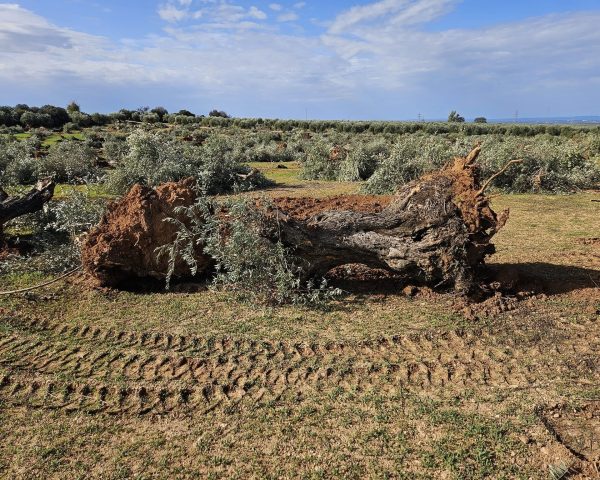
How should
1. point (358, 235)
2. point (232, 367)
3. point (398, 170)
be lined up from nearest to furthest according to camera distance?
point (232, 367) → point (358, 235) → point (398, 170)

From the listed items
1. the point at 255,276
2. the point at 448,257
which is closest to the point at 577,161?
the point at 448,257

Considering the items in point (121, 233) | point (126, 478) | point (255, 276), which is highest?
point (121, 233)

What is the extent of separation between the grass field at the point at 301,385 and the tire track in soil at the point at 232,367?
0.02 metres

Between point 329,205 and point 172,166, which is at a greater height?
point 172,166

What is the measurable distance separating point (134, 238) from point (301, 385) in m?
3.25

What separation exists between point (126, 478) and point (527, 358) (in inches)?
146

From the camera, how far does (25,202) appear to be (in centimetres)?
845

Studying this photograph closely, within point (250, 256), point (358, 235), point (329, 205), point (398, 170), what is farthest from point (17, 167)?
point (358, 235)

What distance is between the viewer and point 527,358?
455cm

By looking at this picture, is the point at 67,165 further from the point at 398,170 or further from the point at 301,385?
the point at 301,385

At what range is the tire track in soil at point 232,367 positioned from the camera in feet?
13.3

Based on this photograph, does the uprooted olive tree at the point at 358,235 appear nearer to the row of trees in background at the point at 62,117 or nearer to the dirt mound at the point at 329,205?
the dirt mound at the point at 329,205

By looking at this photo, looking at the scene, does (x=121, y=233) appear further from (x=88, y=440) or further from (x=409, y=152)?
(x=409, y=152)

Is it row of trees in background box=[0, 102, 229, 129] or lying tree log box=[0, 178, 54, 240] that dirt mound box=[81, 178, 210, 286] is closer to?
lying tree log box=[0, 178, 54, 240]
